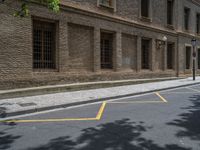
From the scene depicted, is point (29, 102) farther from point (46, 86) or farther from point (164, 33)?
point (164, 33)

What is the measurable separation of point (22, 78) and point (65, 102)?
3.03 m

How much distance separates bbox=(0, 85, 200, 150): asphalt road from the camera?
5.36 metres

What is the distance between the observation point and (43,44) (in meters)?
13.8

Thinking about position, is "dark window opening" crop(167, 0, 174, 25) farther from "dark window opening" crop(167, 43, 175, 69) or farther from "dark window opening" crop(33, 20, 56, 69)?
"dark window opening" crop(33, 20, 56, 69)

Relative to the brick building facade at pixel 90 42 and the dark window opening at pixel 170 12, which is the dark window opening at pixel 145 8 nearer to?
the brick building facade at pixel 90 42

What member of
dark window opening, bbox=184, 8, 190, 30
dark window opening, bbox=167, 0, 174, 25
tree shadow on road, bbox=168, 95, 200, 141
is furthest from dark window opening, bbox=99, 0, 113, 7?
dark window opening, bbox=184, 8, 190, 30

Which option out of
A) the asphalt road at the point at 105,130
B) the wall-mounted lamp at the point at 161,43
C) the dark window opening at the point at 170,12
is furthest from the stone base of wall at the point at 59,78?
the dark window opening at the point at 170,12

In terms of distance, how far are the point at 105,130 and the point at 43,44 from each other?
28.0 feet

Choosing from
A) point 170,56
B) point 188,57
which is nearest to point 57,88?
point 170,56

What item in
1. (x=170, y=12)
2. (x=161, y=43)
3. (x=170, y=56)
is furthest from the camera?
(x=170, y=56)

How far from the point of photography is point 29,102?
1047cm

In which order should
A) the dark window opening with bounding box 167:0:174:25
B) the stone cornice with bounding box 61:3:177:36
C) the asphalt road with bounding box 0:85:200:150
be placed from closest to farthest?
the asphalt road with bounding box 0:85:200:150, the stone cornice with bounding box 61:3:177:36, the dark window opening with bounding box 167:0:174:25

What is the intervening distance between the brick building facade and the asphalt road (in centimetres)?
455

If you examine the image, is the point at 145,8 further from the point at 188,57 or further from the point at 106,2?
the point at 188,57
